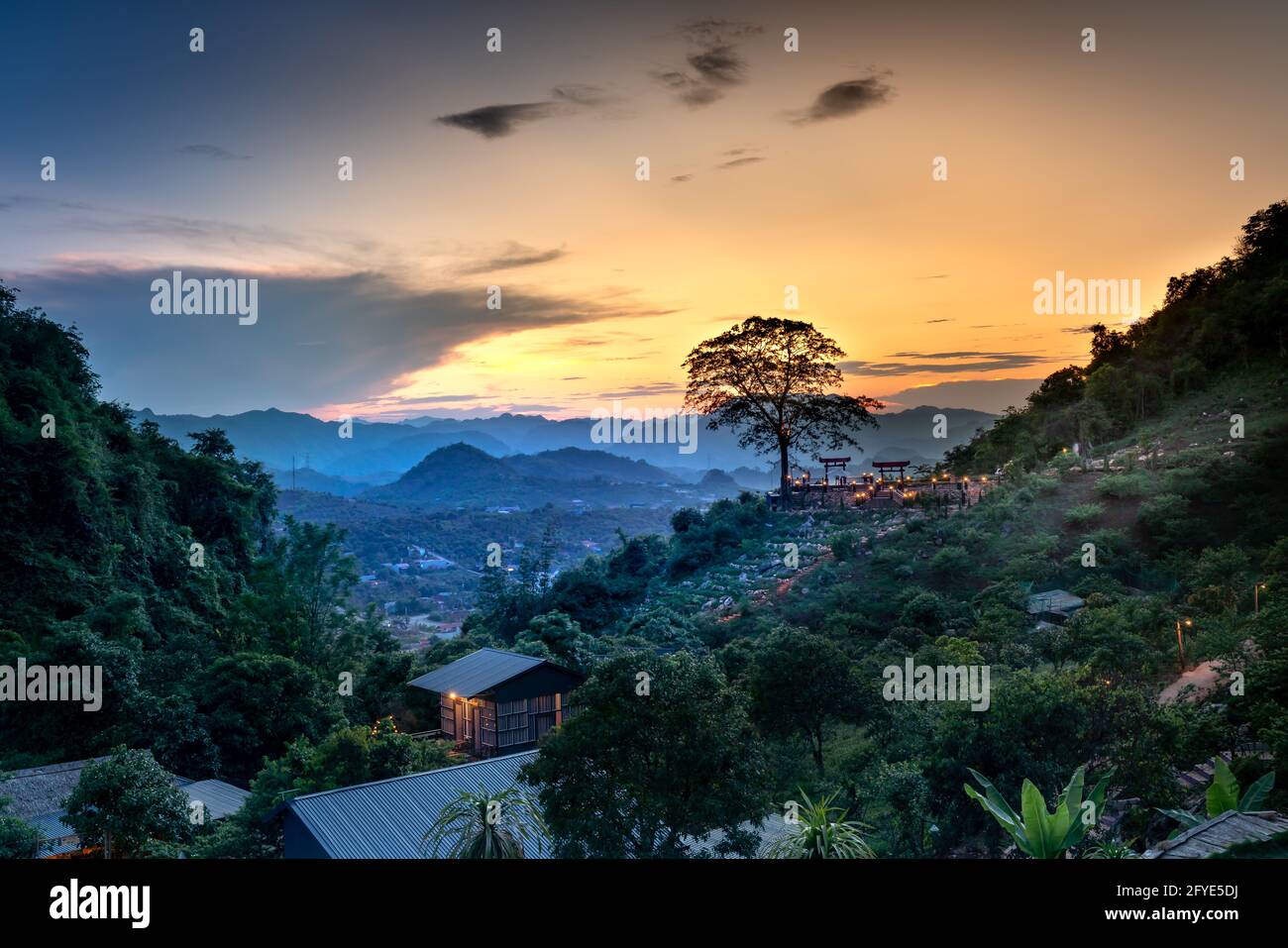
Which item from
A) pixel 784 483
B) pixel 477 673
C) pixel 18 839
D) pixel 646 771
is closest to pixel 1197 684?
pixel 646 771

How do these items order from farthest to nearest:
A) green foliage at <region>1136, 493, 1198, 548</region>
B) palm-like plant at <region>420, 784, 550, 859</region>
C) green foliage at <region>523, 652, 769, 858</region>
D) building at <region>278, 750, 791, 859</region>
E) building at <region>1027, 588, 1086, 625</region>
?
green foliage at <region>1136, 493, 1198, 548</region> → building at <region>1027, 588, 1086, 625</region> → building at <region>278, 750, 791, 859</region> → green foliage at <region>523, 652, 769, 858</region> → palm-like plant at <region>420, 784, 550, 859</region>

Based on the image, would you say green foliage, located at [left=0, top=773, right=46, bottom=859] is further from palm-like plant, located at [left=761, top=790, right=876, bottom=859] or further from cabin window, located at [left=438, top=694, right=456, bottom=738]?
palm-like plant, located at [left=761, top=790, right=876, bottom=859]

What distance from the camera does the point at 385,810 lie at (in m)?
7.16

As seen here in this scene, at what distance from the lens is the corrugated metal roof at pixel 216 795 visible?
9.85 metres

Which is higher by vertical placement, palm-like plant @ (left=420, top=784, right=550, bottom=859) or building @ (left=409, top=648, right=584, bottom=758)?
palm-like plant @ (left=420, top=784, right=550, bottom=859)

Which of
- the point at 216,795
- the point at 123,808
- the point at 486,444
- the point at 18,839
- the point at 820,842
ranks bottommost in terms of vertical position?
the point at 216,795

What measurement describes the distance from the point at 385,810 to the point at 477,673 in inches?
203

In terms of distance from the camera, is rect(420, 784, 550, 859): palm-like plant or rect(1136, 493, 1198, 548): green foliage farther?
rect(1136, 493, 1198, 548): green foliage

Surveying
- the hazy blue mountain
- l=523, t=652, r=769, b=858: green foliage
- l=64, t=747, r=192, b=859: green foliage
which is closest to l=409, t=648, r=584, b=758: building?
l=64, t=747, r=192, b=859: green foliage

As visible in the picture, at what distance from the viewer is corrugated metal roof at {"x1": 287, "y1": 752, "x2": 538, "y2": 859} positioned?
677cm

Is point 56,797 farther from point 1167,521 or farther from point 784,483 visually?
point 1167,521
